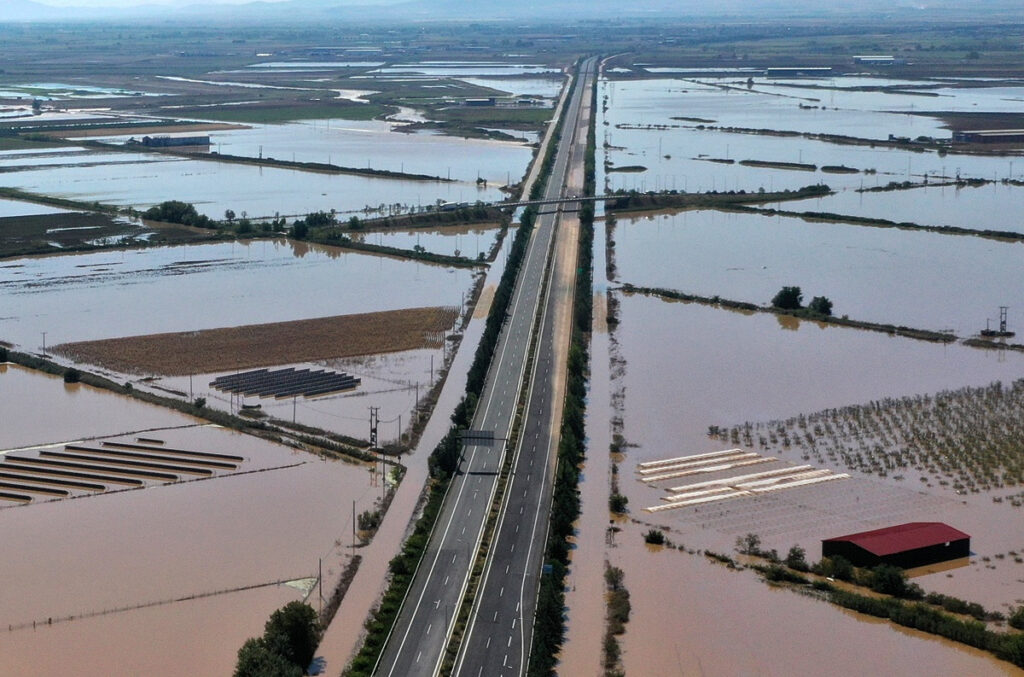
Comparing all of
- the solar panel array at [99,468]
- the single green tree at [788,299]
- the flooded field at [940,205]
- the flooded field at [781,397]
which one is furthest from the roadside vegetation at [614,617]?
the flooded field at [940,205]

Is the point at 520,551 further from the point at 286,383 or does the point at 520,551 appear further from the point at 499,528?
the point at 286,383

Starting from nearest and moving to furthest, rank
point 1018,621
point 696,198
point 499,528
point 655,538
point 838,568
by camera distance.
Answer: point 1018,621 → point 838,568 → point 655,538 → point 499,528 → point 696,198

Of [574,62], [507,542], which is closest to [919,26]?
[574,62]

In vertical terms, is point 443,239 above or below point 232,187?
below

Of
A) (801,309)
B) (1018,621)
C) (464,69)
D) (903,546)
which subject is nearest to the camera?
(1018,621)

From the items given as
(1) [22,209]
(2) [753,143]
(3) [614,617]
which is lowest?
(3) [614,617]

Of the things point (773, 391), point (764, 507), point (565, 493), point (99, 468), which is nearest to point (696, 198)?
point (773, 391)

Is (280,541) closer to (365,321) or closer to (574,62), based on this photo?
(365,321)

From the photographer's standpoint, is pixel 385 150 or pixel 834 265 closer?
pixel 834 265
